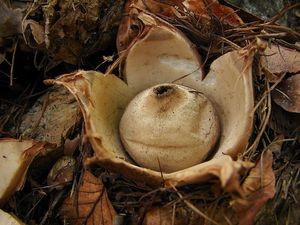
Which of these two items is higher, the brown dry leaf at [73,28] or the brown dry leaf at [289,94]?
the brown dry leaf at [73,28]

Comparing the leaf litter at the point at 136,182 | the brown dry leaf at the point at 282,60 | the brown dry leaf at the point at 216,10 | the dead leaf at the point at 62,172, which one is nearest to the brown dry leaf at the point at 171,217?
the leaf litter at the point at 136,182

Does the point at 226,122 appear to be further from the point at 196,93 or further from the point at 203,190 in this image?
the point at 203,190

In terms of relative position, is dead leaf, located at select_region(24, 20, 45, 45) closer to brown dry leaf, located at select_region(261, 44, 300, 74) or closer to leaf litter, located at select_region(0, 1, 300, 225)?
leaf litter, located at select_region(0, 1, 300, 225)

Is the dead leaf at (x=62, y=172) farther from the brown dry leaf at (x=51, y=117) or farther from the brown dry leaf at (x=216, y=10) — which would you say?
the brown dry leaf at (x=216, y=10)

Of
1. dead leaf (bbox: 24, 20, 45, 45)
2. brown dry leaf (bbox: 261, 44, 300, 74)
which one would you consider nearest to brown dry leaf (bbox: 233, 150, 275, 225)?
brown dry leaf (bbox: 261, 44, 300, 74)

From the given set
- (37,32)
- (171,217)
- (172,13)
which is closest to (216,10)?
(172,13)

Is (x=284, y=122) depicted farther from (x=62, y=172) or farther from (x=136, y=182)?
(x=62, y=172)

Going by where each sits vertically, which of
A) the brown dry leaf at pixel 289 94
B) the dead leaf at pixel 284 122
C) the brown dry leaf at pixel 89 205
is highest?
the brown dry leaf at pixel 289 94
